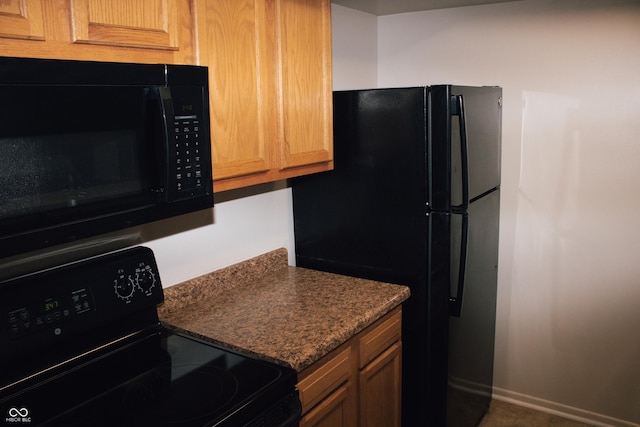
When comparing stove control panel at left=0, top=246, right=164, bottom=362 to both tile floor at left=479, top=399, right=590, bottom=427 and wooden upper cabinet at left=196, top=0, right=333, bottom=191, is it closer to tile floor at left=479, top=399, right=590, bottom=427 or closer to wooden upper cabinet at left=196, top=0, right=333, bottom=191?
wooden upper cabinet at left=196, top=0, right=333, bottom=191

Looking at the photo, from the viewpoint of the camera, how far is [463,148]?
2.16 meters

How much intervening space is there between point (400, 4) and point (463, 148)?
964mm

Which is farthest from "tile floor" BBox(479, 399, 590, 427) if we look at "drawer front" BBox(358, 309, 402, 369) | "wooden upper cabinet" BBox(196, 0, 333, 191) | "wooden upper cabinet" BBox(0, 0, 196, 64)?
"wooden upper cabinet" BBox(0, 0, 196, 64)

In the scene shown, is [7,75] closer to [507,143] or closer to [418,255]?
[418,255]

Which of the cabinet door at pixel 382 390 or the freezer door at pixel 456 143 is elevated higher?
the freezer door at pixel 456 143

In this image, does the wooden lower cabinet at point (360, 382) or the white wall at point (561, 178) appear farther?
the white wall at point (561, 178)

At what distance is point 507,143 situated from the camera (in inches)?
111

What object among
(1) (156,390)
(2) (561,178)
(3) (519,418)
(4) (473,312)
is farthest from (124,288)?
(3) (519,418)

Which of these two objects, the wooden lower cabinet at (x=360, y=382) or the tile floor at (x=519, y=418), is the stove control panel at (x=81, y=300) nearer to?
the wooden lower cabinet at (x=360, y=382)

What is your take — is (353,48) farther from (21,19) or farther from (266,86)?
(21,19)

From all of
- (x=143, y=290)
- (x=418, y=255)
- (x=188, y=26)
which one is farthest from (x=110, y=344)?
(x=418, y=255)

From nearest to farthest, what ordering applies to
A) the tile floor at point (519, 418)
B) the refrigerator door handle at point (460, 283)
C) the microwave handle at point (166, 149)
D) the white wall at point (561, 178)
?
the microwave handle at point (166, 149), the refrigerator door handle at point (460, 283), the white wall at point (561, 178), the tile floor at point (519, 418)

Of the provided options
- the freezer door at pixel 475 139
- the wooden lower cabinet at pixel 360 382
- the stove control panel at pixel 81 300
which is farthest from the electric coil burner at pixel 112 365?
the freezer door at pixel 475 139

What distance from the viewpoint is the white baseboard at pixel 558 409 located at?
282 cm
